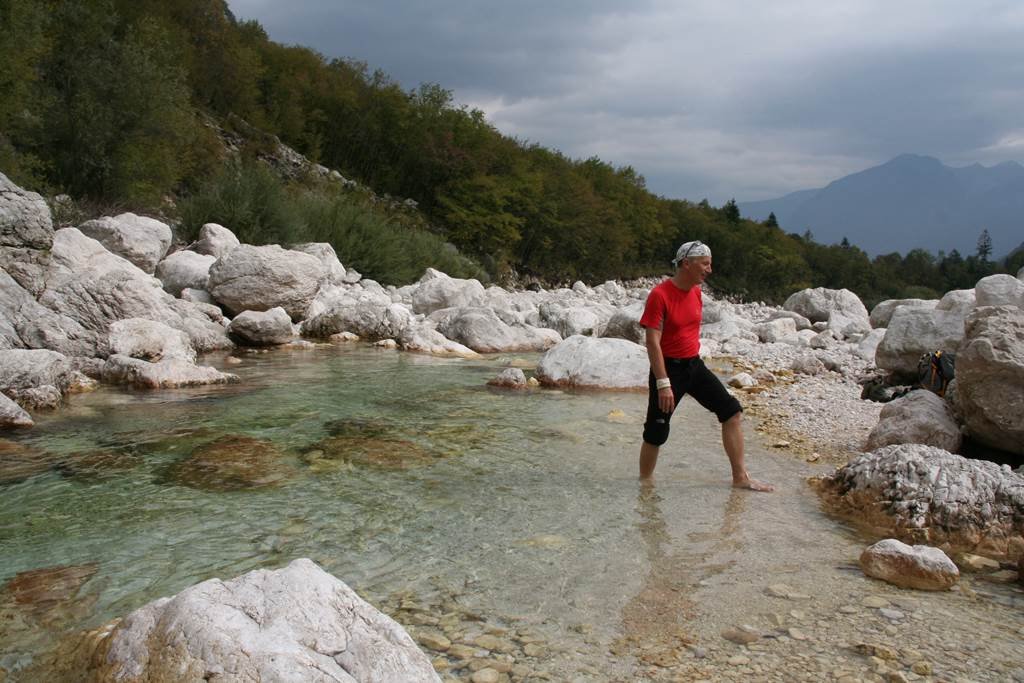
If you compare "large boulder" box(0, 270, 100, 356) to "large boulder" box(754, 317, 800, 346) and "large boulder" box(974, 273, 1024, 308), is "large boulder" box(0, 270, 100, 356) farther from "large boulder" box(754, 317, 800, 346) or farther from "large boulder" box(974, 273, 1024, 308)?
"large boulder" box(754, 317, 800, 346)

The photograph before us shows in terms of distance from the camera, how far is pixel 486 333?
14.6m

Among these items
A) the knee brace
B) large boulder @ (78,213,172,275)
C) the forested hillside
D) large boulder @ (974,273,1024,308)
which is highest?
the forested hillside

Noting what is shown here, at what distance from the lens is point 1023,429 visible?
569cm

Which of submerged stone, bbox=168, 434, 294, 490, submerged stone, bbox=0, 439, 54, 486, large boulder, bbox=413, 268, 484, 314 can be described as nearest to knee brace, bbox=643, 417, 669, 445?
submerged stone, bbox=168, 434, 294, 490

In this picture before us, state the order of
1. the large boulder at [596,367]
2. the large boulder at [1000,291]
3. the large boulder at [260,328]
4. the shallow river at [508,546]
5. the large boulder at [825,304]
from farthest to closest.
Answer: the large boulder at [825,304] < the large boulder at [260,328] < the large boulder at [596,367] < the large boulder at [1000,291] < the shallow river at [508,546]

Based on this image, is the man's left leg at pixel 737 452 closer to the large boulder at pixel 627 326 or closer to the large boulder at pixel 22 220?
the large boulder at pixel 22 220

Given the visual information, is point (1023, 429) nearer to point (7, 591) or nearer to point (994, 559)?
point (994, 559)

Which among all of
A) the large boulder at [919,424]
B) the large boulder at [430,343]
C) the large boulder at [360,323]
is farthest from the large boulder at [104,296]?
the large boulder at [919,424]

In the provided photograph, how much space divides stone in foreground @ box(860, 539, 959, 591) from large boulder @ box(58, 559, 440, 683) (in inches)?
101

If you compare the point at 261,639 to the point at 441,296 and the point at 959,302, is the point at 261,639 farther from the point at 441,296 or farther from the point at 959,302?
the point at 441,296

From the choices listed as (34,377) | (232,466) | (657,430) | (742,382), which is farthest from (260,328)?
(657,430)

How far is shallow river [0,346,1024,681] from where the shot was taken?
3.15m

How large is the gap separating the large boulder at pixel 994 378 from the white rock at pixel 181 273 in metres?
12.7

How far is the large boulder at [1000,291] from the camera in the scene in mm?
8477
